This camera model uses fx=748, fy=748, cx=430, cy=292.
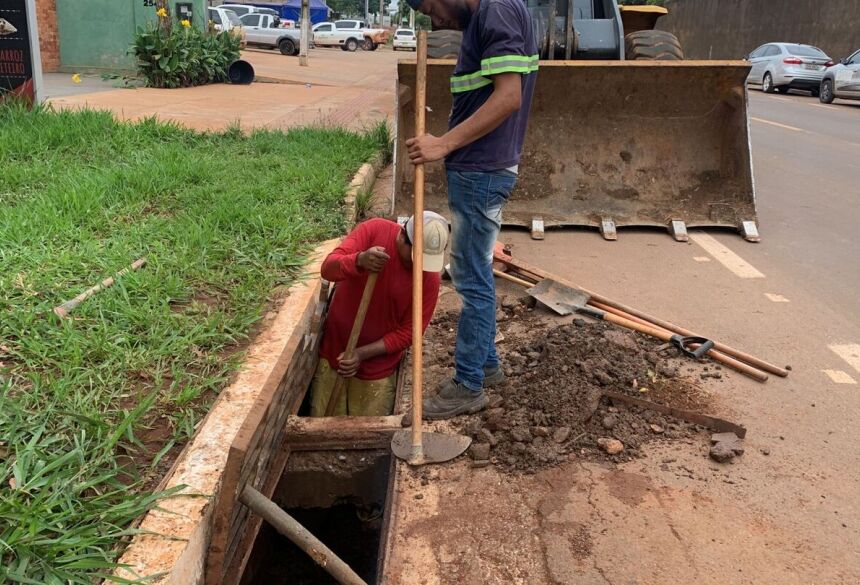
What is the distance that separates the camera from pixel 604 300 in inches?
172

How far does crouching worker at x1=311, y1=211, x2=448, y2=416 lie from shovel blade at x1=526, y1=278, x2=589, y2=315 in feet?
2.79

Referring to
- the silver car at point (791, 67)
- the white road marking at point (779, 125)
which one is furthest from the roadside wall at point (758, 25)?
the white road marking at point (779, 125)

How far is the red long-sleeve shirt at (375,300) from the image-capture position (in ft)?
12.0

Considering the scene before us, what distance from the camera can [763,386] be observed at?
3.58 metres

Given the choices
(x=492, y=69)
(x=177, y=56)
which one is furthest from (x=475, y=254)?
(x=177, y=56)

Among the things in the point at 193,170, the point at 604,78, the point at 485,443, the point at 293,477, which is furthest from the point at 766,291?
the point at 193,170

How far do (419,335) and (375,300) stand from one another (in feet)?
3.32

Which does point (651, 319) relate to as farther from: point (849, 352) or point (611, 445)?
point (611, 445)

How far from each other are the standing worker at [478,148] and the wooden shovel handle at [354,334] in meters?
0.49

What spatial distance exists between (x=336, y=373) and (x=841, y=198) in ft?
19.2

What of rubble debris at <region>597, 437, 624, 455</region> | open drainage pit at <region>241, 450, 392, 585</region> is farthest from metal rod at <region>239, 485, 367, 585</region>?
rubble debris at <region>597, 437, 624, 455</region>

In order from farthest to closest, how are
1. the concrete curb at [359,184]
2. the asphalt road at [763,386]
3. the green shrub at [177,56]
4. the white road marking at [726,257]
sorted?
the green shrub at [177,56] < the concrete curb at [359,184] < the white road marking at [726,257] < the asphalt road at [763,386]

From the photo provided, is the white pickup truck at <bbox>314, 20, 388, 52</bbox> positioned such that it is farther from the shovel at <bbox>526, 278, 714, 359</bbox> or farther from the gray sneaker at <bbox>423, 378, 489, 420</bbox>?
the gray sneaker at <bbox>423, 378, 489, 420</bbox>

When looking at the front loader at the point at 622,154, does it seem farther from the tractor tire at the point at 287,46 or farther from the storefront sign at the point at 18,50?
the tractor tire at the point at 287,46
